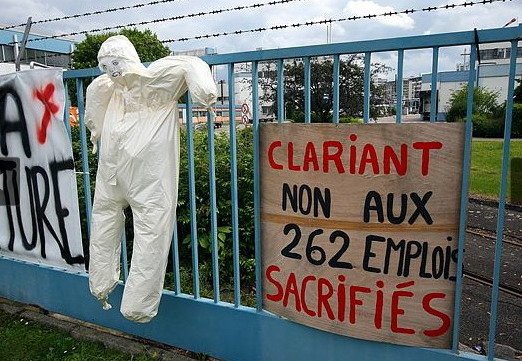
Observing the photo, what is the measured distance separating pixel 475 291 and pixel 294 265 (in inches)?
86.7

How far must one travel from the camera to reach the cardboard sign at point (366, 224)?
6.28 ft

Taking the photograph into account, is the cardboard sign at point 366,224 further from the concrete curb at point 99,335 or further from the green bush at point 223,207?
Answer: the green bush at point 223,207

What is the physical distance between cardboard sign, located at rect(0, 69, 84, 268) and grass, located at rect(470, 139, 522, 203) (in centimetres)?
524

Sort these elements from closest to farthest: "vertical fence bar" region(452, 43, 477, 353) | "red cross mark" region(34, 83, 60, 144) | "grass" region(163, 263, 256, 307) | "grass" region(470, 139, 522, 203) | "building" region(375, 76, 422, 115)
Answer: "vertical fence bar" region(452, 43, 477, 353), "building" region(375, 76, 422, 115), "red cross mark" region(34, 83, 60, 144), "grass" region(163, 263, 256, 307), "grass" region(470, 139, 522, 203)

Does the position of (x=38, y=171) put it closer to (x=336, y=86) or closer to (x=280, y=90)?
(x=280, y=90)

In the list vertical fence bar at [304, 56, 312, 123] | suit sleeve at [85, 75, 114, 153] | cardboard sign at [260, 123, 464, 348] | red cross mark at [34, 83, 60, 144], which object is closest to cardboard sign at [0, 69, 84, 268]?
red cross mark at [34, 83, 60, 144]

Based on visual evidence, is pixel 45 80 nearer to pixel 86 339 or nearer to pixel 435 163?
pixel 86 339

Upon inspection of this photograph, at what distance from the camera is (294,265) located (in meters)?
2.25

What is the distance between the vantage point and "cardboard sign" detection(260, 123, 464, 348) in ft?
6.28

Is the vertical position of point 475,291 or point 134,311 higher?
point 134,311

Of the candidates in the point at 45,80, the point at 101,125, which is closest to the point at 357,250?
the point at 101,125

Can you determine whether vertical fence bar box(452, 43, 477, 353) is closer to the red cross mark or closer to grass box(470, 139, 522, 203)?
the red cross mark

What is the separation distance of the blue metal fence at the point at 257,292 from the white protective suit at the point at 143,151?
0.69 ft

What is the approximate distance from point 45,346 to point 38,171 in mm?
1084
